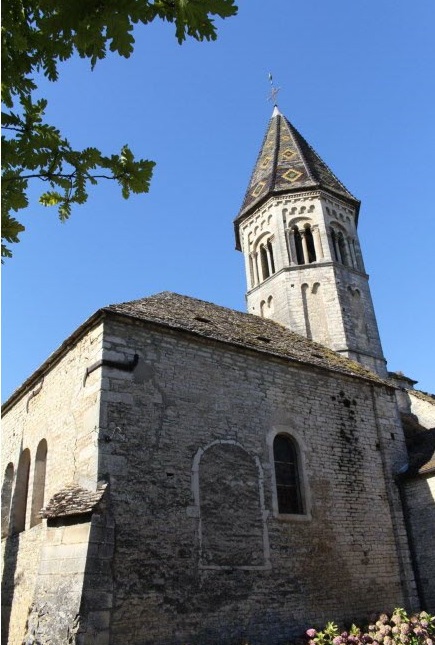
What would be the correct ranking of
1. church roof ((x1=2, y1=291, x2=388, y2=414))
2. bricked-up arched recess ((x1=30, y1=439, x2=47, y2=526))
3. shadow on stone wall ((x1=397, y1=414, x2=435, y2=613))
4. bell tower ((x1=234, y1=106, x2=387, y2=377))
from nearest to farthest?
church roof ((x1=2, y1=291, x2=388, y2=414)), bricked-up arched recess ((x1=30, y1=439, x2=47, y2=526)), shadow on stone wall ((x1=397, y1=414, x2=435, y2=613)), bell tower ((x1=234, y1=106, x2=387, y2=377))

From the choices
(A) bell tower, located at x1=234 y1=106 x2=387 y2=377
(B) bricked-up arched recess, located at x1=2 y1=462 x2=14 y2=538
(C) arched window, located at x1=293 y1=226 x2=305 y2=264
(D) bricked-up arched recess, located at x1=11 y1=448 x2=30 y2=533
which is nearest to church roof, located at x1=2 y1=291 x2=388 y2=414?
(A) bell tower, located at x1=234 y1=106 x2=387 y2=377

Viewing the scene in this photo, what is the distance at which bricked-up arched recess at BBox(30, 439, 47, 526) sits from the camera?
36.9 ft

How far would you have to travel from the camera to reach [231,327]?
13.5m

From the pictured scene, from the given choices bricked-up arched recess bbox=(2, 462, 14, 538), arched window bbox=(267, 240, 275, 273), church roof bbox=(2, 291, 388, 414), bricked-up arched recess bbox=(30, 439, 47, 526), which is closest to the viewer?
church roof bbox=(2, 291, 388, 414)

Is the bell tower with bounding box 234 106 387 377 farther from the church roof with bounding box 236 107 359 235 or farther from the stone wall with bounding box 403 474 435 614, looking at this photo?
the stone wall with bounding box 403 474 435 614

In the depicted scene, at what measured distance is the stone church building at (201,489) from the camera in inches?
328

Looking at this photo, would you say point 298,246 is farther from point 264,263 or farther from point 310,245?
point 264,263

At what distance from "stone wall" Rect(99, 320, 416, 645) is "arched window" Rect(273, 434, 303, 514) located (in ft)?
0.70

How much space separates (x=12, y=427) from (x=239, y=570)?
739cm

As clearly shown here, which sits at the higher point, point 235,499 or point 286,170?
point 286,170

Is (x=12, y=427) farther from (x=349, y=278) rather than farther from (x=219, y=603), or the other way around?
(x=349, y=278)

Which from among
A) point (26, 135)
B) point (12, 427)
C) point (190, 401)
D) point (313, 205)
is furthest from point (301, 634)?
point (313, 205)

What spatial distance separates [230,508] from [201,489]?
70 cm

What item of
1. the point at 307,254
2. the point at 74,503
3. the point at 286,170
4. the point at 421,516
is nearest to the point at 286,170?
the point at 286,170
